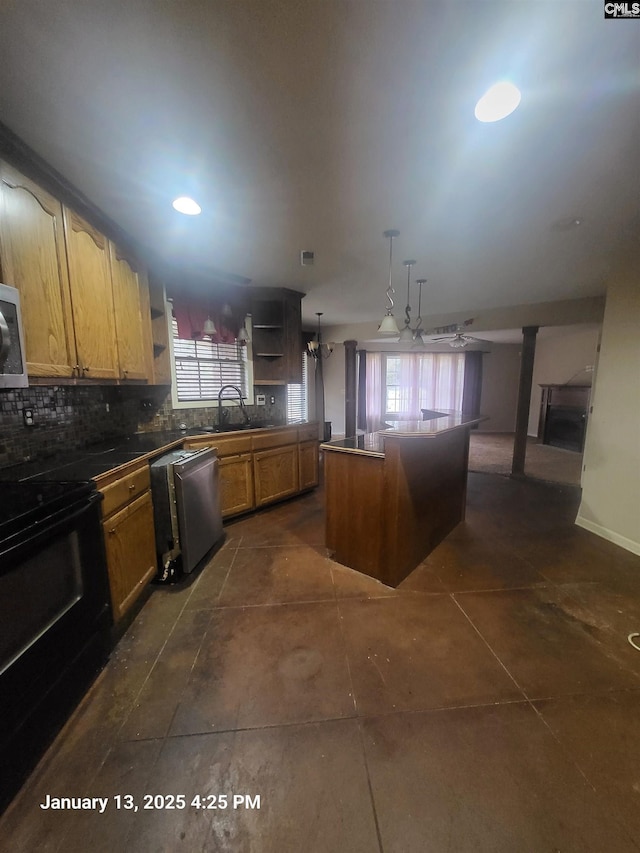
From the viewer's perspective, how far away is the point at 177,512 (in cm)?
218

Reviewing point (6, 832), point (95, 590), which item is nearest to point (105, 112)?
point (95, 590)

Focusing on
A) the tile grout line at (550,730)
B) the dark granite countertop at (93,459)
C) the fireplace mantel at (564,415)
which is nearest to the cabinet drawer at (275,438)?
the dark granite countertop at (93,459)

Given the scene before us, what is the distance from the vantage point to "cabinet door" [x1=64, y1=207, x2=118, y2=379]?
69.2 inches

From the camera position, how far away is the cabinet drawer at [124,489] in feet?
5.28

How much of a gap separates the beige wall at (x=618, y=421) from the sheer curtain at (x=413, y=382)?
4641mm

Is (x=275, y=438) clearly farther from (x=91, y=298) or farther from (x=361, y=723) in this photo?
(x=361, y=723)

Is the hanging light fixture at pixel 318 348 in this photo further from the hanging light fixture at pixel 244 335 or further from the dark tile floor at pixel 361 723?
the dark tile floor at pixel 361 723

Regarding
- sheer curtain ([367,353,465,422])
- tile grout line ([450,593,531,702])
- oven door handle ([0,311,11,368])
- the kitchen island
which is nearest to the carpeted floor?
sheer curtain ([367,353,465,422])

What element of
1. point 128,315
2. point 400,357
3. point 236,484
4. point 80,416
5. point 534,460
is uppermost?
point 400,357

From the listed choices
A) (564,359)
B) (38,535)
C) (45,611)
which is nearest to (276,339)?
(38,535)

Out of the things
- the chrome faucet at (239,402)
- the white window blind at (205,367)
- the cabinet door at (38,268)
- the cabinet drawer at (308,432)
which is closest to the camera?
the cabinet door at (38,268)

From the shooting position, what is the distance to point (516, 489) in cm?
411

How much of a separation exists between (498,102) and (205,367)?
10.0ft

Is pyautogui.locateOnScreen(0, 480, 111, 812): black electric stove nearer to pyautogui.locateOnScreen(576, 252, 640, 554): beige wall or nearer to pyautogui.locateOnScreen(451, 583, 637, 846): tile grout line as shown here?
pyautogui.locateOnScreen(451, 583, 637, 846): tile grout line
